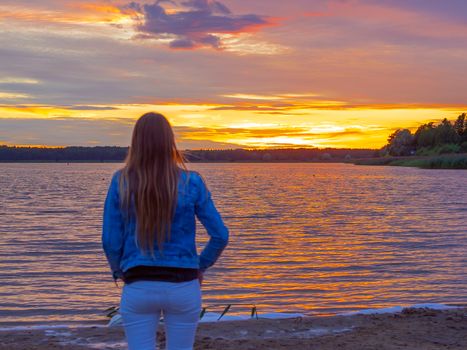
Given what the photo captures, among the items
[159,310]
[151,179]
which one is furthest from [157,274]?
[151,179]

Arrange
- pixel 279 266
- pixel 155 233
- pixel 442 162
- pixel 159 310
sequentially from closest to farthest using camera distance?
pixel 155 233 → pixel 159 310 → pixel 279 266 → pixel 442 162

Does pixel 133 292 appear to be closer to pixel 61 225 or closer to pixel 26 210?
pixel 61 225

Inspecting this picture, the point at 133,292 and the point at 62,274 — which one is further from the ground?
the point at 133,292

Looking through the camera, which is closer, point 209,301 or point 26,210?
point 209,301

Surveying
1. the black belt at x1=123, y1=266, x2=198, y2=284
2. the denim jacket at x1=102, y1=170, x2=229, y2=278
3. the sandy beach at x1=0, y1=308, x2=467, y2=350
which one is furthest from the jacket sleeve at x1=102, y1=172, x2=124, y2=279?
the sandy beach at x1=0, y1=308, x2=467, y2=350

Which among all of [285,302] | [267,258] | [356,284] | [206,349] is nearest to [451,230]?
[267,258]

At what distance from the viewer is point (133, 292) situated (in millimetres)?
4219

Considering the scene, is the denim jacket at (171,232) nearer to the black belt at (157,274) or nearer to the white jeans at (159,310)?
the black belt at (157,274)

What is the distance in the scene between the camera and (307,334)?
8523 mm

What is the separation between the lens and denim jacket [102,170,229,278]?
4.24m

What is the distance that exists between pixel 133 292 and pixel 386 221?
87.9 ft

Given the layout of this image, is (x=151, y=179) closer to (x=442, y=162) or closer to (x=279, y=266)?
(x=279, y=266)

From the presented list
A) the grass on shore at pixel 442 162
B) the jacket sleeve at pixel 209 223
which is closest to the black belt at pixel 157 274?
the jacket sleeve at pixel 209 223

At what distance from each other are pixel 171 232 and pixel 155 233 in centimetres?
13
